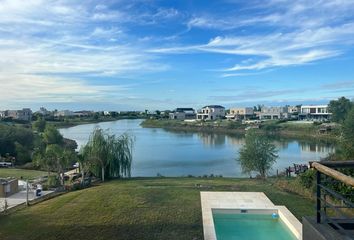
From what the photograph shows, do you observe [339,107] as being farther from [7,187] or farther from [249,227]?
[7,187]

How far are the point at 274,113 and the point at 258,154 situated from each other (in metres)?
77.3

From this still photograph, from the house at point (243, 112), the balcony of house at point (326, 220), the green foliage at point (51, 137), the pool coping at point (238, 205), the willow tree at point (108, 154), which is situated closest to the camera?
the balcony of house at point (326, 220)

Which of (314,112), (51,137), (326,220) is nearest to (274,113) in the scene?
(314,112)

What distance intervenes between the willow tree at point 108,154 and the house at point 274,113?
75212 mm

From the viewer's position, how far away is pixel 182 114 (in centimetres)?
9750

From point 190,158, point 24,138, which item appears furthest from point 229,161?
point 24,138

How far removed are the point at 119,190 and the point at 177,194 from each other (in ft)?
6.03

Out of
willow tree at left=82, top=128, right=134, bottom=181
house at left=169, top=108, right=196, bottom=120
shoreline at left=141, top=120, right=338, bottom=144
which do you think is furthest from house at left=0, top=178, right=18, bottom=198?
house at left=169, top=108, right=196, bottom=120

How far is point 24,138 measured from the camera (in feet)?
98.3

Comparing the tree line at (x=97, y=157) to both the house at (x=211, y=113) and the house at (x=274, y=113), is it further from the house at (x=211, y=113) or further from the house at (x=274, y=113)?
the house at (x=274, y=113)

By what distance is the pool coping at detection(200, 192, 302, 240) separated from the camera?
735 cm

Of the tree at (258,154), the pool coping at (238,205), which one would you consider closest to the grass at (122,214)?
the pool coping at (238,205)

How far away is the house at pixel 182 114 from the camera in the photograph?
95.3 metres

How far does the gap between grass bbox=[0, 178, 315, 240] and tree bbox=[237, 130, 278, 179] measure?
18.3 ft
